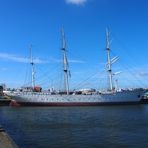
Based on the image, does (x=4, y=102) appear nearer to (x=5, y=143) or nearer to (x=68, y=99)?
(x=68, y=99)

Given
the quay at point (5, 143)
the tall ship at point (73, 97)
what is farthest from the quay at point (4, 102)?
the quay at point (5, 143)

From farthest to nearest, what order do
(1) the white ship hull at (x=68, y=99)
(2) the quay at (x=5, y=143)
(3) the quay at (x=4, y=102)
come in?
1. (3) the quay at (x=4, y=102)
2. (1) the white ship hull at (x=68, y=99)
3. (2) the quay at (x=5, y=143)

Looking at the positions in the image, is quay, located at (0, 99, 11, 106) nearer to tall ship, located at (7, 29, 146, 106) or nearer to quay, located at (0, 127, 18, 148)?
tall ship, located at (7, 29, 146, 106)

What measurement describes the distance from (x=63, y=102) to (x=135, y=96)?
25.0 metres

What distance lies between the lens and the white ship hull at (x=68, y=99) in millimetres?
115500

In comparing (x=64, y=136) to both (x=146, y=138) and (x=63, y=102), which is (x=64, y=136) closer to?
(x=146, y=138)

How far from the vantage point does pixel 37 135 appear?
3822 cm

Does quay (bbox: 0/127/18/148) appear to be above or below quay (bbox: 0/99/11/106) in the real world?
below

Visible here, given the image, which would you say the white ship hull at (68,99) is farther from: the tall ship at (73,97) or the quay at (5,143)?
the quay at (5,143)

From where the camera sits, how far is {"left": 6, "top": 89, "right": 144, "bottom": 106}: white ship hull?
11550 centimetres

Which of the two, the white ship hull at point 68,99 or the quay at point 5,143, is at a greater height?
the white ship hull at point 68,99

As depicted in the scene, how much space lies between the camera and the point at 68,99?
117 m

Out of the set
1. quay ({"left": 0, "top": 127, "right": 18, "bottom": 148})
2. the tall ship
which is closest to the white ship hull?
the tall ship

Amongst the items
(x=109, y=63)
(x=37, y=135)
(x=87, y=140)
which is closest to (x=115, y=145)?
(x=87, y=140)
